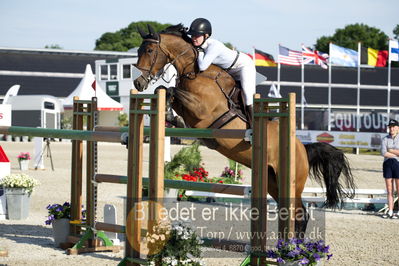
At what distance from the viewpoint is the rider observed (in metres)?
5.65

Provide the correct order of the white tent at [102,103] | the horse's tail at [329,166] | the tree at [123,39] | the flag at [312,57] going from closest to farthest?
the horse's tail at [329,166] < the white tent at [102,103] < the flag at [312,57] < the tree at [123,39]

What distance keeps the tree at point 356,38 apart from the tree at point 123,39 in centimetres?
1920

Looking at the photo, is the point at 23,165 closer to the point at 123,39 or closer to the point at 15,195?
the point at 15,195

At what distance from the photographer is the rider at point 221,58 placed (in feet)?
18.5

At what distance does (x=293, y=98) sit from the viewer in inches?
160

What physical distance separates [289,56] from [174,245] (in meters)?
26.3

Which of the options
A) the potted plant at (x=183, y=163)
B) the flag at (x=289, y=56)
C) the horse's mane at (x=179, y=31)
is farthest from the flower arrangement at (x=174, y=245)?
the flag at (x=289, y=56)

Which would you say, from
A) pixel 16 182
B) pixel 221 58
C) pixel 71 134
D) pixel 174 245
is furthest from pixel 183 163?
pixel 174 245

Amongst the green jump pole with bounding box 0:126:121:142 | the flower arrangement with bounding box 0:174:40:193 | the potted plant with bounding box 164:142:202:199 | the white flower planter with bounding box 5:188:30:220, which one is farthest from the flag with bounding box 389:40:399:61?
the green jump pole with bounding box 0:126:121:142

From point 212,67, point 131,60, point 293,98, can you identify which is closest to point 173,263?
point 293,98

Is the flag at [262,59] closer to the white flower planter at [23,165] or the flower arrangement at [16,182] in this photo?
the white flower planter at [23,165]

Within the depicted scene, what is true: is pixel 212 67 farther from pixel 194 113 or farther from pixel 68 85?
pixel 68 85

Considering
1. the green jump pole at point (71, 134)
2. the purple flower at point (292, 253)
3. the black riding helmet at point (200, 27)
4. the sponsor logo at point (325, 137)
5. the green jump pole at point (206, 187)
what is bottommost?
the purple flower at point (292, 253)

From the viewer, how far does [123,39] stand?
71.1 m
